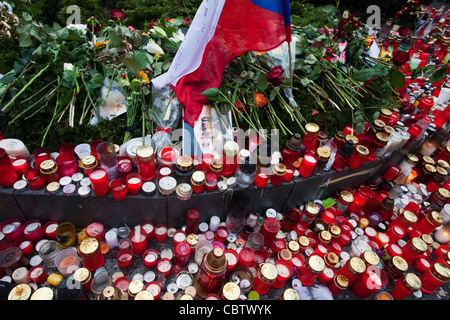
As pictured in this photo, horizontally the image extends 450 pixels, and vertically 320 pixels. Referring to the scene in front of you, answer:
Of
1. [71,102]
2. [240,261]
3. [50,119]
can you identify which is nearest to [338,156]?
[240,261]

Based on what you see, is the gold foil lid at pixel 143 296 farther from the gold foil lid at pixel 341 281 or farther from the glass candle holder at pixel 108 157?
the gold foil lid at pixel 341 281

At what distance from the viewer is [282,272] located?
6.64 feet

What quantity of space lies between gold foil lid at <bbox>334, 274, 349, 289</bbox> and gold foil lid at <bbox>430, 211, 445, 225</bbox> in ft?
4.00

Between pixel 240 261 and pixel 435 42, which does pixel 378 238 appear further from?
pixel 435 42

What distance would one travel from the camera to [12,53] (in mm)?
2314

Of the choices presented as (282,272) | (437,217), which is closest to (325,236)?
(282,272)

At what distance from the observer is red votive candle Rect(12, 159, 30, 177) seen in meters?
1.97

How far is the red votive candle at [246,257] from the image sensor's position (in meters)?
2.05

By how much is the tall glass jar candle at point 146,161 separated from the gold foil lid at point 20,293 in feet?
3.37

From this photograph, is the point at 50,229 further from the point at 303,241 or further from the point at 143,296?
the point at 303,241

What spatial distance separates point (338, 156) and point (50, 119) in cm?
284

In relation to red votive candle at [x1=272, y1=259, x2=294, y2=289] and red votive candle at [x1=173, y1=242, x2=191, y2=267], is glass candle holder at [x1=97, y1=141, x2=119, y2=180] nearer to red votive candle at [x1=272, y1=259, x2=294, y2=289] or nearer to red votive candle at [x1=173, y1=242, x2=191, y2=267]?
red votive candle at [x1=173, y1=242, x2=191, y2=267]

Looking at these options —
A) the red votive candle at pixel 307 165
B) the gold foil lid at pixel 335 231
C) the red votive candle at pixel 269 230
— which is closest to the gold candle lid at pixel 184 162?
the red votive candle at pixel 269 230
